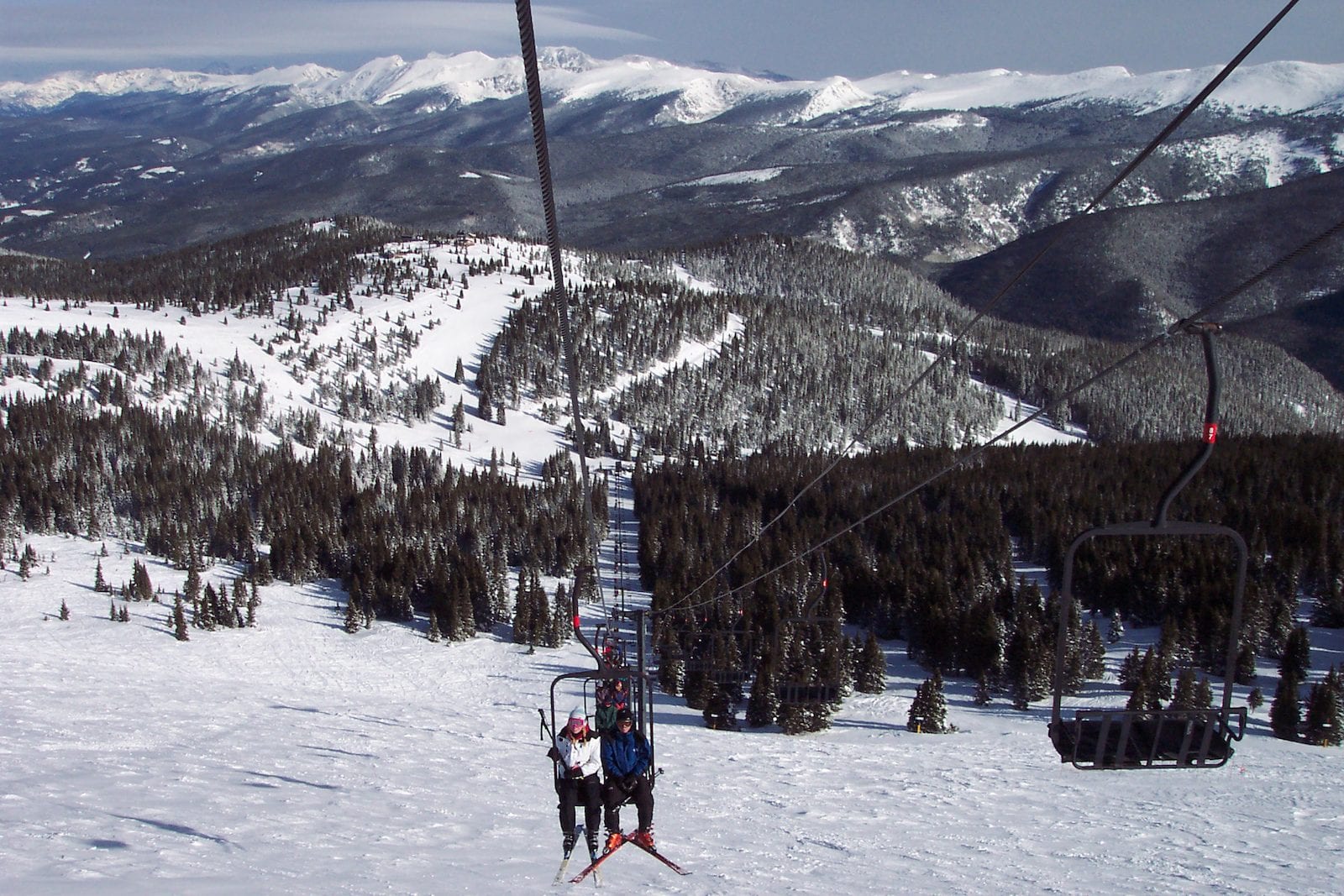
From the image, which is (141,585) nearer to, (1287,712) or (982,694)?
(982,694)

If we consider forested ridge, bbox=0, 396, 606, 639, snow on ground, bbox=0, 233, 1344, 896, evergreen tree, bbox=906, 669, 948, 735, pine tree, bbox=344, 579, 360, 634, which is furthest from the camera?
forested ridge, bbox=0, 396, 606, 639

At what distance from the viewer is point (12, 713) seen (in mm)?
37188

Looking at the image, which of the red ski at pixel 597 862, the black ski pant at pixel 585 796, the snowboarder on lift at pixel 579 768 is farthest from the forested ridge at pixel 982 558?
the snowboarder on lift at pixel 579 768

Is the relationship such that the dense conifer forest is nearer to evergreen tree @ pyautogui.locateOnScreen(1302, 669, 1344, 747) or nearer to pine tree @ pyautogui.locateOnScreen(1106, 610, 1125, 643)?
pine tree @ pyautogui.locateOnScreen(1106, 610, 1125, 643)

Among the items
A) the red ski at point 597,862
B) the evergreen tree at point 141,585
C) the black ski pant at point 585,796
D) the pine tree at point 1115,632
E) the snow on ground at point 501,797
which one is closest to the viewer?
the black ski pant at point 585,796

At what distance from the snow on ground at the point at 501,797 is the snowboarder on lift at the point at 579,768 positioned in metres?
4.15

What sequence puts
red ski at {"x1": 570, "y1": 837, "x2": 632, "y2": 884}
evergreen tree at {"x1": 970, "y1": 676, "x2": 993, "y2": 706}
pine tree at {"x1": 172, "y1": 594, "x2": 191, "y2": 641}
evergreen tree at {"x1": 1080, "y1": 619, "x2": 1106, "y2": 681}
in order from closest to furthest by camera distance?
red ski at {"x1": 570, "y1": 837, "x2": 632, "y2": 884}
evergreen tree at {"x1": 970, "y1": 676, "x2": 993, "y2": 706}
evergreen tree at {"x1": 1080, "y1": 619, "x2": 1106, "y2": 681}
pine tree at {"x1": 172, "y1": 594, "x2": 191, "y2": 641}

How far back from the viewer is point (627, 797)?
16438mm

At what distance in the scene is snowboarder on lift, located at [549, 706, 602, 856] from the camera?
15.6 m

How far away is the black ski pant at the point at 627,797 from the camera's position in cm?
1616

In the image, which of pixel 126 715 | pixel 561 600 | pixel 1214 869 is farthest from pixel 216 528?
pixel 1214 869

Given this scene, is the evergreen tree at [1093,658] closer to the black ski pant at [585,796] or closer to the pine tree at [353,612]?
the pine tree at [353,612]

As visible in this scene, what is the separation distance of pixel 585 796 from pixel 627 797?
2.68 ft

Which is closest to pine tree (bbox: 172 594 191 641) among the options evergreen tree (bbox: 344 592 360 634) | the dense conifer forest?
the dense conifer forest
